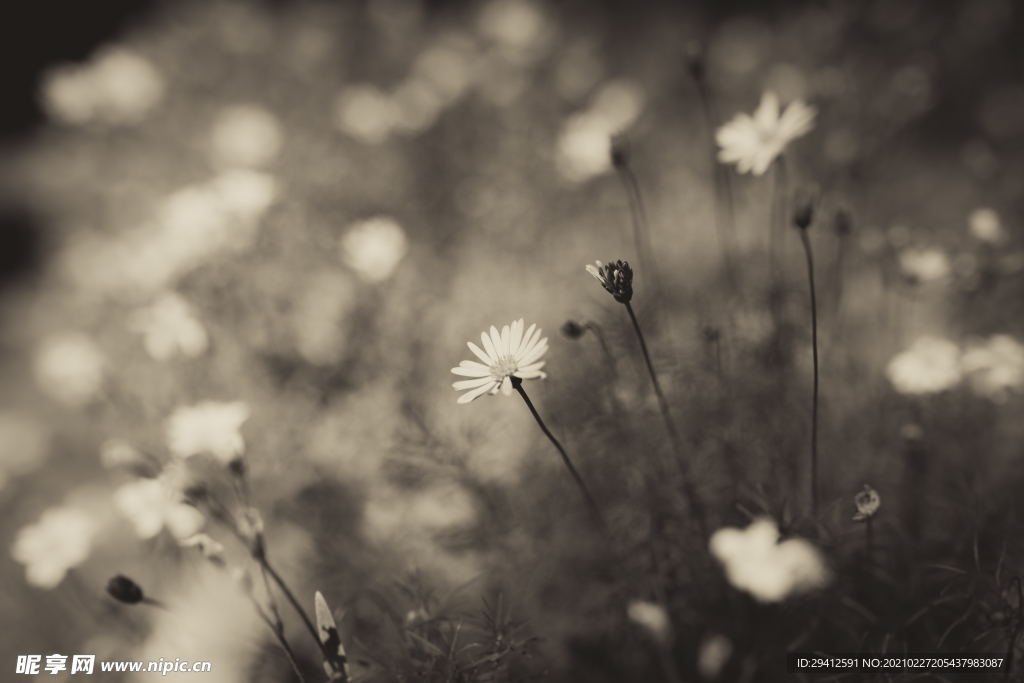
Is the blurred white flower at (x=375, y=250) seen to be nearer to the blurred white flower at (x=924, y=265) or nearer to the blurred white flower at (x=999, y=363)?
the blurred white flower at (x=924, y=265)

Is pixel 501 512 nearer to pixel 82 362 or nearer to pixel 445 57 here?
pixel 82 362

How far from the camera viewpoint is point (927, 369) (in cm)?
108

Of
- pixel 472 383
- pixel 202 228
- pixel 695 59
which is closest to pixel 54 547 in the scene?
pixel 202 228

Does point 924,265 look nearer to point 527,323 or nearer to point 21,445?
point 527,323

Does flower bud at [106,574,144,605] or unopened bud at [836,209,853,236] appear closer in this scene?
flower bud at [106,574,144,605]

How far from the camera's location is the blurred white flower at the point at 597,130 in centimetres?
161

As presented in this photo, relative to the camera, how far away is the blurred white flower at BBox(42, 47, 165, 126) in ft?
8.18

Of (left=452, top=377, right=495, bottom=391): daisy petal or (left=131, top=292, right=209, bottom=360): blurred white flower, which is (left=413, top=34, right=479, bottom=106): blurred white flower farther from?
(left=452, top=377, right=495, bottom=391): daisy petal

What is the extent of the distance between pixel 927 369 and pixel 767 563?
2.27 feet

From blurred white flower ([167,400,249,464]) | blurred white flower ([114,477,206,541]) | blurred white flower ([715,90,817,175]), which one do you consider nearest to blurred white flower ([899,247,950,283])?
blurred white flower ([715,90,817,175])

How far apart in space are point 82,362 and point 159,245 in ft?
1.60

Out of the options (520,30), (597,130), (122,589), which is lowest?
(122,589)

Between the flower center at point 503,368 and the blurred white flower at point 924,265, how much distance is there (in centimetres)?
97

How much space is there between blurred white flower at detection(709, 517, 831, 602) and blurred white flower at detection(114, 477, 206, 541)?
0.96 metres
